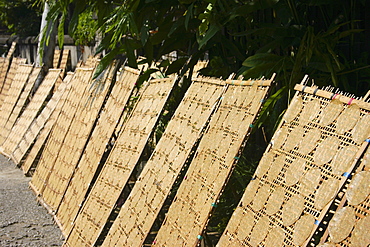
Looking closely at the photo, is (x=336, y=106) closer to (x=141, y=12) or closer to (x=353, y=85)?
(x=353, y=85)

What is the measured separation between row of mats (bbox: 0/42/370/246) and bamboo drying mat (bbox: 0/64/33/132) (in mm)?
3799

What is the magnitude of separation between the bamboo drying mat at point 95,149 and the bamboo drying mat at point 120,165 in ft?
1.03

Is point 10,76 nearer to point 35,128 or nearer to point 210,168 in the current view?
point 35,128

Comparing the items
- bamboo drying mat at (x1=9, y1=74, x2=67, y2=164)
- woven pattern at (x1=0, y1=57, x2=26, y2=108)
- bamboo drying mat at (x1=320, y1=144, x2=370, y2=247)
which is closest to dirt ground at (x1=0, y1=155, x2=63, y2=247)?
bamboo drying mat at (x1=9, y1=74, x2=67, y2=164)

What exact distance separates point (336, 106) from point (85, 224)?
251 centimetres

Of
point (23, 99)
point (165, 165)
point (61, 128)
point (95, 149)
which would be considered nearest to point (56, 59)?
point (23, 99)

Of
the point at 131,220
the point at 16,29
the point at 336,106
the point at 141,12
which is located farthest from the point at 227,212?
the point at 16,29

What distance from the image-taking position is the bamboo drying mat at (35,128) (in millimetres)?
7582

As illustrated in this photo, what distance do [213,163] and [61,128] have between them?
364 centimetres

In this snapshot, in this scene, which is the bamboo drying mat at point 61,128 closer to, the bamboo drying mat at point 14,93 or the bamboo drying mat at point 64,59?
the bamboo drying mat at point 14,93

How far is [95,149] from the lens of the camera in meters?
4.93

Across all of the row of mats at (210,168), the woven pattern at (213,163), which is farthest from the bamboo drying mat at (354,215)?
the woven pattern at (213,163)

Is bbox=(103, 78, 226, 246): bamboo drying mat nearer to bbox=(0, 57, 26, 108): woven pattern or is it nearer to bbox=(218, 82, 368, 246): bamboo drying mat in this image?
bbox=(218, 82, 368, 246): bamboo drying mat

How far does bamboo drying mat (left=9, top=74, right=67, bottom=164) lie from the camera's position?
299 inches
